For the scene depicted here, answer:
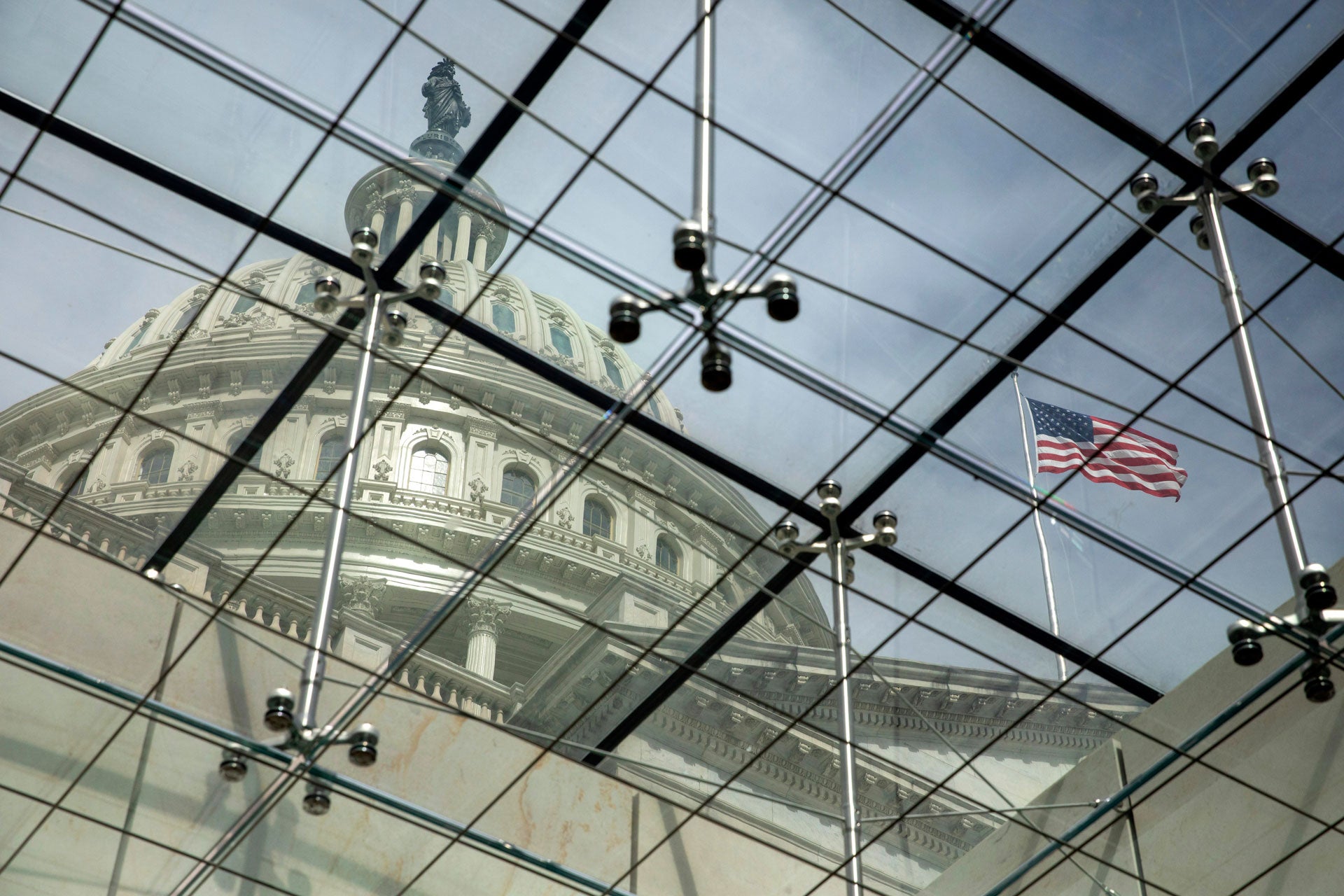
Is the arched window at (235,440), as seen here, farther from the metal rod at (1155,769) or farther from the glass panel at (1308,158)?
the glass panel at (1308,158)

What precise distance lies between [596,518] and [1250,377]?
15580mm

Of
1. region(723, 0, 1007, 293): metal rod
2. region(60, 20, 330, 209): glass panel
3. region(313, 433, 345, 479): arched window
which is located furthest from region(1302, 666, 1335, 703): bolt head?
region(60, 20, 330, 209): glass panel

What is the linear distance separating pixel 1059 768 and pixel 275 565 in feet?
30.6

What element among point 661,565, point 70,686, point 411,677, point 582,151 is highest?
point 661,565

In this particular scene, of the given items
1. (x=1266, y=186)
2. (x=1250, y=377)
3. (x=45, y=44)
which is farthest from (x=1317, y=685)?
(x=45, y=44)

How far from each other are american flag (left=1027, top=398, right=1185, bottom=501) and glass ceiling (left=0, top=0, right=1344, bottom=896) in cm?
18

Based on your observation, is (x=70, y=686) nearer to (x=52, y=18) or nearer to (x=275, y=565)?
(x=275, y=565)

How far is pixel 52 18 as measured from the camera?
15.8 meters

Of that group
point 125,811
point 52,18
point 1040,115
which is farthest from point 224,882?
point 1040,115

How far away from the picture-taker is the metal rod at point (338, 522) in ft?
50.0

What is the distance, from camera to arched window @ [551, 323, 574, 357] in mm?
16891

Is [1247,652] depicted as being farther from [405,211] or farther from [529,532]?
[405,211]

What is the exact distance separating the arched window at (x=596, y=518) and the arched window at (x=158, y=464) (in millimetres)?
5773

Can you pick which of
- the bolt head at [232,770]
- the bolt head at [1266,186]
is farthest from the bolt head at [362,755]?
the bolt head at [1266,186]
